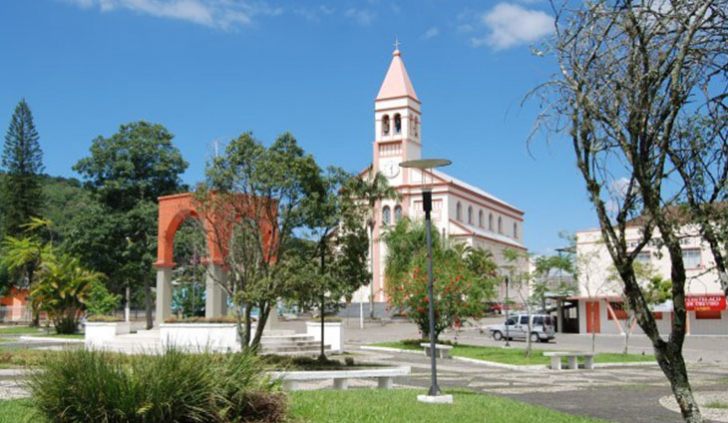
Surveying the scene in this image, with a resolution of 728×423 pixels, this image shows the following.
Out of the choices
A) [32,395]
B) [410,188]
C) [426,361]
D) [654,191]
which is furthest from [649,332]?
[410,188]

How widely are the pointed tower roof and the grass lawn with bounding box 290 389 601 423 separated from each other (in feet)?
197

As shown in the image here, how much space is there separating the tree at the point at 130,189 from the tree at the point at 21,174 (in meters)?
17.0

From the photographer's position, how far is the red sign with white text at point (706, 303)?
42250 millimetres

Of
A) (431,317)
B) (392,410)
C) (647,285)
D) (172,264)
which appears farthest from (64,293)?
(392,410)

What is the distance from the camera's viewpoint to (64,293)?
36.3 meters

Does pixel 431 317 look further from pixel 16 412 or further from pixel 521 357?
pixel 521 357

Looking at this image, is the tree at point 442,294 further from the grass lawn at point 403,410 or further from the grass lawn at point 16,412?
the grass lawn at point 16,412

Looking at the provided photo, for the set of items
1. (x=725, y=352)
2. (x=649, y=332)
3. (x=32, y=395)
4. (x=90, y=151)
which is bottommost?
(x=725, y=352)

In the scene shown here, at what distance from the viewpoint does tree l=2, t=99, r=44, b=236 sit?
5872 cm

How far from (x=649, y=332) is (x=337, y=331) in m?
20.2

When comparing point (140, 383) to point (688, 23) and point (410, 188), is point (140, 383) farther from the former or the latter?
point (410, 188)

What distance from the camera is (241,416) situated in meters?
7.52

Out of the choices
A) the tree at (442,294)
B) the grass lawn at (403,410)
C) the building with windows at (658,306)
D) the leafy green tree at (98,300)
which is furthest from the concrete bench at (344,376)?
the building with windows at (658,306)

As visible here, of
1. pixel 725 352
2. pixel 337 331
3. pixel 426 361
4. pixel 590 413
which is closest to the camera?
pixel 590 413
